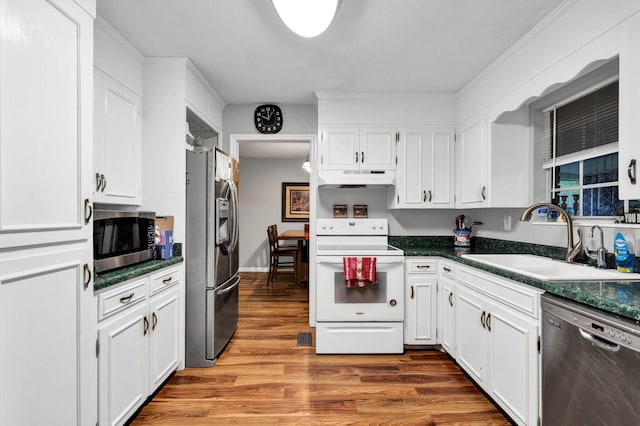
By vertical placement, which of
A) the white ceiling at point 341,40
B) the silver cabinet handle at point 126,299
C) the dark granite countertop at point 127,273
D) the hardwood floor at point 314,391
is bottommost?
the hardwood floor at point 314,391

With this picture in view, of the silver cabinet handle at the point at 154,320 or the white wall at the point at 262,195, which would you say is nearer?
the silver cabinet handle at the point at 154,320

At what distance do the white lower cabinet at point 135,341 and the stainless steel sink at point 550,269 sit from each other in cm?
210

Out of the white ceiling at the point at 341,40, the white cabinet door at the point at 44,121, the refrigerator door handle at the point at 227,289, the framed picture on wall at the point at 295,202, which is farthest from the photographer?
the framed picture on wall at the point at 295,202

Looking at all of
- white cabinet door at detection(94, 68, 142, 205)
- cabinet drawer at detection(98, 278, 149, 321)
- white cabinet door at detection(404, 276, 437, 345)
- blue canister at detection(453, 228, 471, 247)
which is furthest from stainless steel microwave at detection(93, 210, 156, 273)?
blue canister at detection(453, 228, 471, 247)

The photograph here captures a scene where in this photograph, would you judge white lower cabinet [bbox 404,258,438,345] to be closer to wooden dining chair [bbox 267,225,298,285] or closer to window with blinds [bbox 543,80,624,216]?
window with blinds [bbox 543,80,624,216]

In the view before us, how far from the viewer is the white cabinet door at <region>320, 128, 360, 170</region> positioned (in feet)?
10.8

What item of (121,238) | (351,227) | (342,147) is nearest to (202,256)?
(121,238)

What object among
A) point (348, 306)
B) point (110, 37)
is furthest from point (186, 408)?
point (110, 37)

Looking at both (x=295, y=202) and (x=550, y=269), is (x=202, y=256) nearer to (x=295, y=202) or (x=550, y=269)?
(x=550, y=269)

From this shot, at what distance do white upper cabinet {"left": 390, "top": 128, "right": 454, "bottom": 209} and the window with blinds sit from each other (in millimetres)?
879

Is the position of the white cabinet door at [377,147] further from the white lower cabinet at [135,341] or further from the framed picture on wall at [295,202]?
the framed picture on wall at [295,202]

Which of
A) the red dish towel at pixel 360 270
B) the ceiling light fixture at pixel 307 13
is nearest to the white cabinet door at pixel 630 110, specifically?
the ceiling light fixture at pixel 307 13

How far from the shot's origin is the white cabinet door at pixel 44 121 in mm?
1100

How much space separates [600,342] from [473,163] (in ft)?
6.35
